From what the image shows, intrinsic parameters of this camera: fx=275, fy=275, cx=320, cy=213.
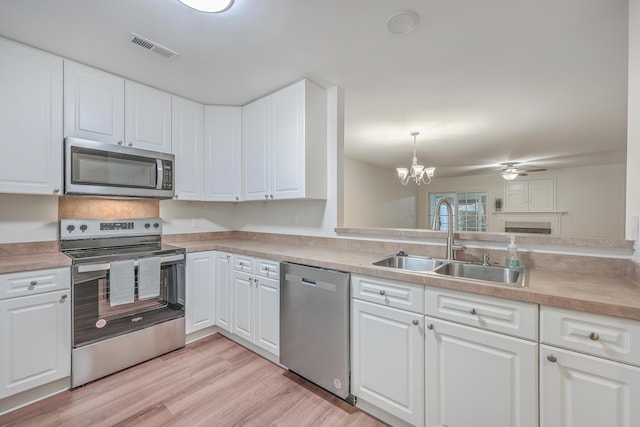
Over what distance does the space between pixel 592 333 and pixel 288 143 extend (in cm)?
218

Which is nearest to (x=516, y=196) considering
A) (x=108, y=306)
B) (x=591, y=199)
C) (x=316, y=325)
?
(x=591, y=199)

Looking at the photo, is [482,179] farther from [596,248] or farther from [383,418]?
[383,418]

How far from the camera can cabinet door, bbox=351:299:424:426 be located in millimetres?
1427

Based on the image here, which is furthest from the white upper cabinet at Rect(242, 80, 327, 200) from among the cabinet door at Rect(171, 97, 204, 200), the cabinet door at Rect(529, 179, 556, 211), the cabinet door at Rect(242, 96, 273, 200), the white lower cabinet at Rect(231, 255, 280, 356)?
the cabinet door at Rect(529, 179, 556, 211)

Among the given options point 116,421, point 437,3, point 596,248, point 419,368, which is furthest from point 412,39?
point 116,421

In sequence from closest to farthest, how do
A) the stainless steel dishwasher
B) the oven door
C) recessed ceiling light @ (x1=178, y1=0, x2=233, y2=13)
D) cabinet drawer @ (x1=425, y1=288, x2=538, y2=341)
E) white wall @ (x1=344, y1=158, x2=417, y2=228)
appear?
cabinet drawer @ (x1=425, y1=288, x2=538, y2=341) → recessed ceiling light @ (x1=178, y1=0, x2=233, y2=13) → the stainless steel dishwasher → the oven door → white wall @ (x1=344, y1=158, x2=417, y2=228)

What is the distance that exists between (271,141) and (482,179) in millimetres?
7123

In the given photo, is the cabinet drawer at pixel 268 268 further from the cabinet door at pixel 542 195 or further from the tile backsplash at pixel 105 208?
the cabinet door at pixel 542 195

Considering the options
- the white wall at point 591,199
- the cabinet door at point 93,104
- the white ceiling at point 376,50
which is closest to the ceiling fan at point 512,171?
the white wall at point 591,199

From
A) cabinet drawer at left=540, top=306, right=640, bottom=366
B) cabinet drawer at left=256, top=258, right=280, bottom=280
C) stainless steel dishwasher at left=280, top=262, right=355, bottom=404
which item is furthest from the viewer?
cabinet drawer at left=256, top=258, right=280, bottom=280

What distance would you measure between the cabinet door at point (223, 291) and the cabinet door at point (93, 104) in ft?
4.25

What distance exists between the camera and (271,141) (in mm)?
2580

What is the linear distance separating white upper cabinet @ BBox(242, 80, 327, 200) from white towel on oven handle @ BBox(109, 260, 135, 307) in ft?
3.93

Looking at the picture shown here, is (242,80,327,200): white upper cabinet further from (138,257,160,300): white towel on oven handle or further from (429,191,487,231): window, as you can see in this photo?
(429,191,487,231): window
